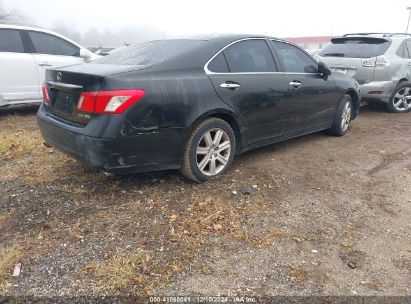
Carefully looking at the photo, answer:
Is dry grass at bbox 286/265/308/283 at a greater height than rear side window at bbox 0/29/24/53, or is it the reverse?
rear side window at bbox 0/29/24/53

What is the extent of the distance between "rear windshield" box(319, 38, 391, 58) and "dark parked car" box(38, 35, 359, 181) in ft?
10.3

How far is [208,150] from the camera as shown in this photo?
3.86 metres

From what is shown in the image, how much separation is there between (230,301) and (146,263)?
2.16ft

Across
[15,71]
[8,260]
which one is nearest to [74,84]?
[8,260]

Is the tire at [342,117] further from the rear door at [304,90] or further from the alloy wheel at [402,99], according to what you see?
the alloy wheel at [402,99]

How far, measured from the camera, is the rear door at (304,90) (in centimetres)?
465

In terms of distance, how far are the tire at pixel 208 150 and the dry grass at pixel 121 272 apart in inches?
47.6

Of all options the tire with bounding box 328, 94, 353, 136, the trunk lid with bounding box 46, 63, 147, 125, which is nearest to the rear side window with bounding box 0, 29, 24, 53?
the trunk lid with bounding box 46, 63, 147, 125

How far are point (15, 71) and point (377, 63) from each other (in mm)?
6579

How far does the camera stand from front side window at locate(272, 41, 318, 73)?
15.2 ft

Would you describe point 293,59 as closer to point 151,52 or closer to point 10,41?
point 151,52

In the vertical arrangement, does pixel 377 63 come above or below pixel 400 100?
above

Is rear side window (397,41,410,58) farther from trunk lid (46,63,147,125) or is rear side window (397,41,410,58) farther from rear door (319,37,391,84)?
trunk lid (46,63,147,125)

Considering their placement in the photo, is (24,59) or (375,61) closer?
(24,59)
